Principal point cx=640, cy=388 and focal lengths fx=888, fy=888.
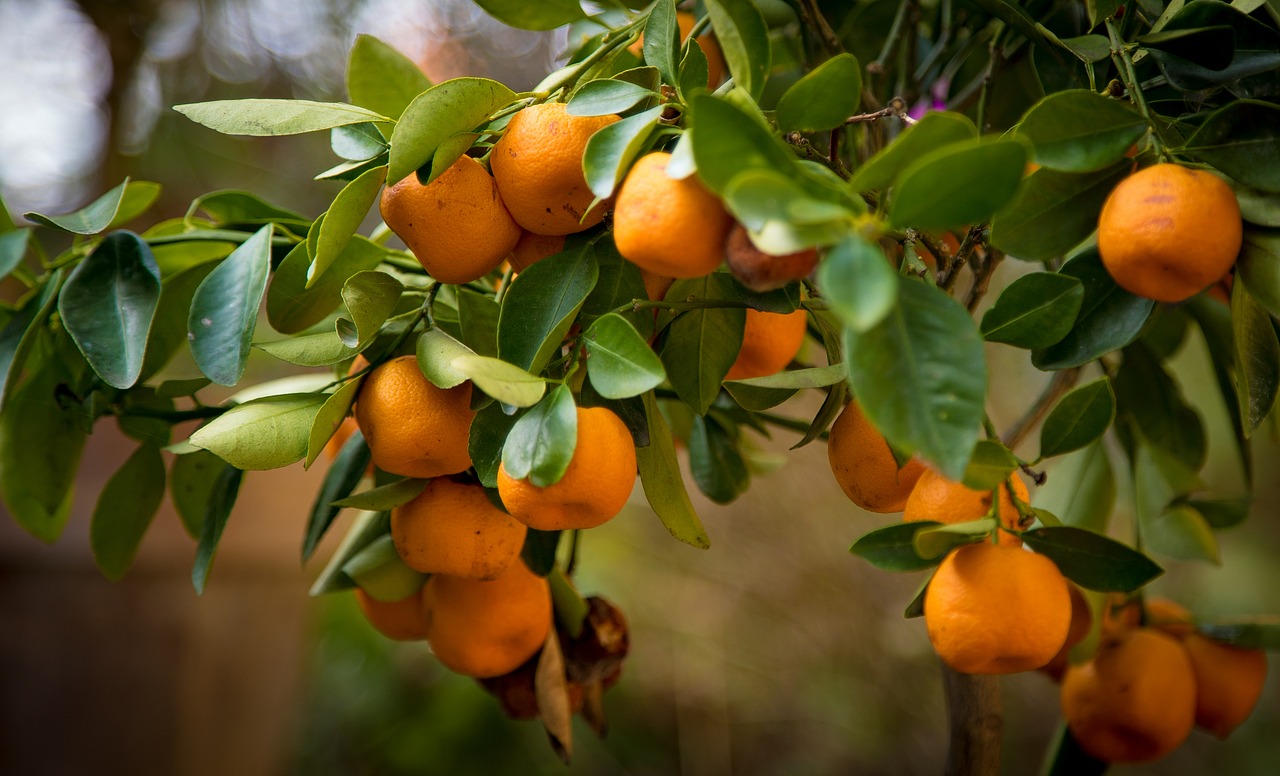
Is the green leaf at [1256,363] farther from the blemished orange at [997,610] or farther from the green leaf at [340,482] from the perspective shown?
the green leaf at [340,482]

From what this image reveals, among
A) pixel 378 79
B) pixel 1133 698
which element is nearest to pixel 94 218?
pixel 378 79

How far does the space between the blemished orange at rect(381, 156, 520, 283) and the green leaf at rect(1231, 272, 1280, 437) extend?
0.32 metres

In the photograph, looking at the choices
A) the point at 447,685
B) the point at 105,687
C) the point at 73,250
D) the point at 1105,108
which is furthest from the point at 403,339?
the point at 447,685

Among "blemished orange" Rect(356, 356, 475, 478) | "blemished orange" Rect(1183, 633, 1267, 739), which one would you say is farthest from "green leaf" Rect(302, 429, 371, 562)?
"blemished orange" Rect(1183, 633, 1267, 739)

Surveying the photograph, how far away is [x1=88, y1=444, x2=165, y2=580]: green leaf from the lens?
1.72 feet

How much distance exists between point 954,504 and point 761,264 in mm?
159

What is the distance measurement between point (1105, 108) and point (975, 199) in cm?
13

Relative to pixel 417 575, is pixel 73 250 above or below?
above

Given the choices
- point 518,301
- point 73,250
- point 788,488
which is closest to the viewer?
point 518,301

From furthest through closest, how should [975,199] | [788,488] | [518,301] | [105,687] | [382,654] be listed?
[382,654] < [788,488] < [105,687] < [518,301] < [975,199]

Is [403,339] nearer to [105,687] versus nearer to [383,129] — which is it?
[383,129]

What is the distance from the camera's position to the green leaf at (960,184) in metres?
0.24

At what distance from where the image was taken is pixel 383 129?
0.40 meters

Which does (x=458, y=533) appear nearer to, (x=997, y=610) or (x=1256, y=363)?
(x=997, y=610)
